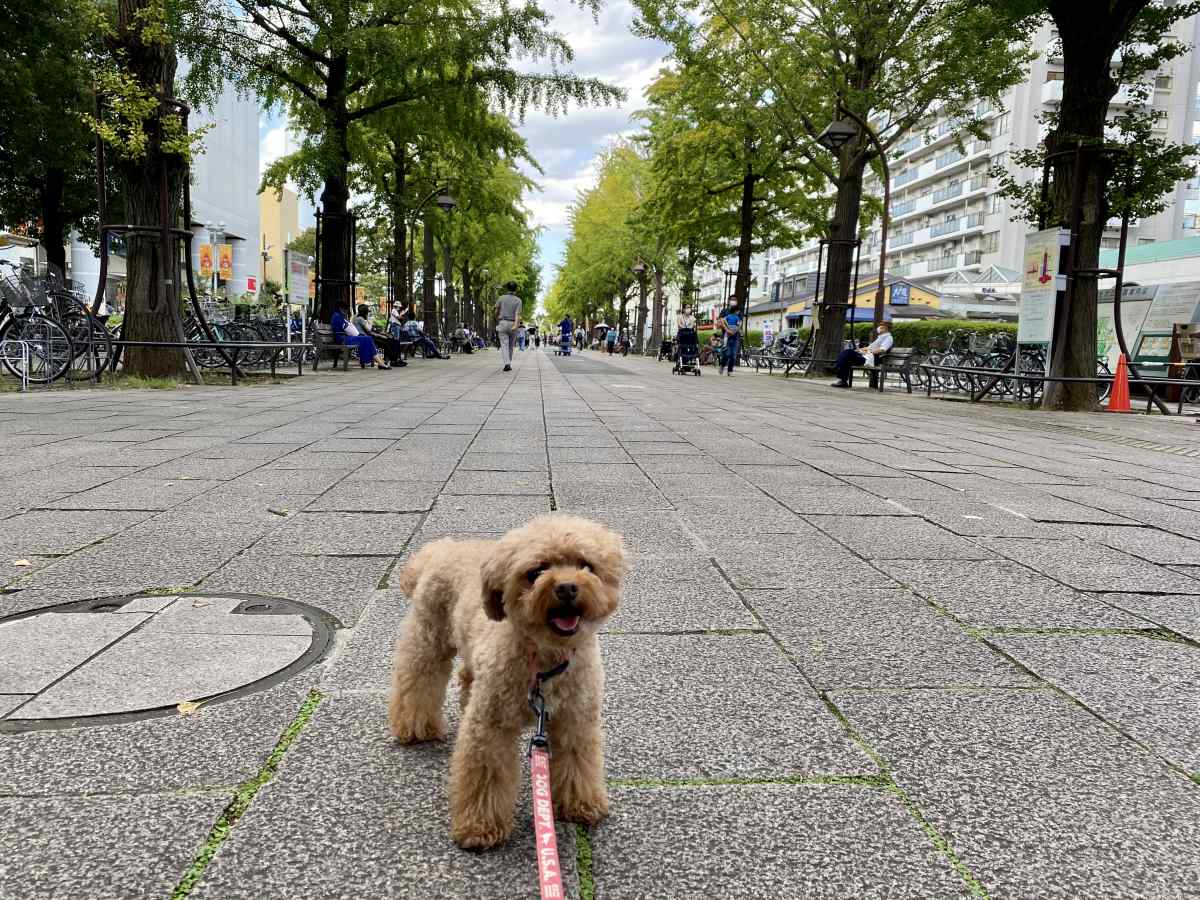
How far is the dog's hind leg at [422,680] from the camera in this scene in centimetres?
196

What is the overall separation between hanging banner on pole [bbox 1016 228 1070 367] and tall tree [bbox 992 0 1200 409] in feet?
0.71

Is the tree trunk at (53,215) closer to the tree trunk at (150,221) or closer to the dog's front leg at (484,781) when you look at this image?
the tree trunk at (150,221)

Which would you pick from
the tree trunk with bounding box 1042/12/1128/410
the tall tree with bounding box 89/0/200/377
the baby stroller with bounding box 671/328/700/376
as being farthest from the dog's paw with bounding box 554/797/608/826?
the baby stroller with bounding box 671/328/700/376

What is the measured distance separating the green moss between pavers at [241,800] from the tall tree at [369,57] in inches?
606

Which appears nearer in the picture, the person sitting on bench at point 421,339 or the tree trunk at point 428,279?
the person sitting on bench at point 421,339

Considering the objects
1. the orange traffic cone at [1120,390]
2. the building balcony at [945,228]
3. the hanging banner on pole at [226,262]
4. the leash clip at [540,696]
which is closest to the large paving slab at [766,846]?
the leash clip at [540,696]

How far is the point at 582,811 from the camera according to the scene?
5.45 feet

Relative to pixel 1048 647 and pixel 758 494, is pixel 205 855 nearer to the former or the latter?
pixel 1048 647

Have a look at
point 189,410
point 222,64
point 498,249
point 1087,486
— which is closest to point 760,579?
point 1087,486

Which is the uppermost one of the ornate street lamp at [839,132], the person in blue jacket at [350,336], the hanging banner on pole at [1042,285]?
the ornate street lamp at [839,132]

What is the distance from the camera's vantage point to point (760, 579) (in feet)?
11.0

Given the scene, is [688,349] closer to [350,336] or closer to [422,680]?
[350,336]

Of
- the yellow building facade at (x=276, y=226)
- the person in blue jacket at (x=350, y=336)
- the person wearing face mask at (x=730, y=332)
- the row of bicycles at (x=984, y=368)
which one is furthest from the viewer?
the yellow building facade at (x=276, y=226)

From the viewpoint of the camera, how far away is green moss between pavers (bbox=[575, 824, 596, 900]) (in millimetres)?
1463
